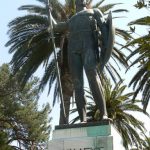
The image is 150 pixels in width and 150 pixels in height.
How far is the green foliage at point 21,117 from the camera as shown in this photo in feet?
96.3

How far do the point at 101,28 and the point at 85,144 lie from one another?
8.06 ft

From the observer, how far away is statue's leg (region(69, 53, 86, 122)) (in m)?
10.1

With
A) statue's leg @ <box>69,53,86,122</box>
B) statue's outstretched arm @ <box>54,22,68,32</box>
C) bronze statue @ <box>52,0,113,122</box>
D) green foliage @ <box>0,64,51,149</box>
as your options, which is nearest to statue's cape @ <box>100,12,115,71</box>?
bronze statue @ <box>52,0,113,122</box>

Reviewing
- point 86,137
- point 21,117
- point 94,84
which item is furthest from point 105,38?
point 21,117

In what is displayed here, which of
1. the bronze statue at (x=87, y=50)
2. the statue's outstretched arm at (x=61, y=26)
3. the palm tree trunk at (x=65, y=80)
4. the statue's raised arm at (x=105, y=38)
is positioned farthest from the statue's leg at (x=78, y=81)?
the palm tree trunk at (x=65, y=80)

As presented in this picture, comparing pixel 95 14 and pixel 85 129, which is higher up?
pixel 95 14

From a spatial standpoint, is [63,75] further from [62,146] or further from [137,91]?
[62,146]

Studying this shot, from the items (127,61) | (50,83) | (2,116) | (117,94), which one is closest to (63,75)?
(50,83)

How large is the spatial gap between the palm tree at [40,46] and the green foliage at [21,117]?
24.8ft

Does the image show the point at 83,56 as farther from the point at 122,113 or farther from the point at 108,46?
the point at 122,113

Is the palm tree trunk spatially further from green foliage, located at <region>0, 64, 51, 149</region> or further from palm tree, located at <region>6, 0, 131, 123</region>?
green foliage, located at <region>0, 64, 51, 149</region>

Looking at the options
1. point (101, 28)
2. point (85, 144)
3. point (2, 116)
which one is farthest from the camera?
point (2, 116)

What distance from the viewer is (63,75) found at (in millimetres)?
20781

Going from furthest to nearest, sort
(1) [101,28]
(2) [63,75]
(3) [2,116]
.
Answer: (3) [2,116] < (2) [63,75] < (1) [101,28]
